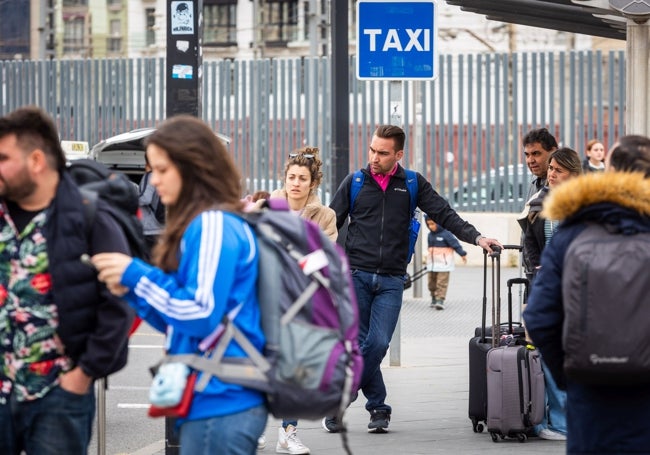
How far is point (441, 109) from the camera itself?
23.9 metres

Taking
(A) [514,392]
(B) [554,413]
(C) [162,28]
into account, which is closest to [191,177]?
(A) [514,392]

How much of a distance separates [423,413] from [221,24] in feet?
178

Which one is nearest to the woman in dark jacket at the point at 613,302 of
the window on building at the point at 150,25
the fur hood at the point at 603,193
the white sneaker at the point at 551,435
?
the fur hood at the point at 603,193

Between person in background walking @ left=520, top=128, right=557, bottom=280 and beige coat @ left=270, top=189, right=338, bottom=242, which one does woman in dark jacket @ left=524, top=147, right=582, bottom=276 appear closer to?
person in background walking @ left=520, top=128, right=557, bottom=280

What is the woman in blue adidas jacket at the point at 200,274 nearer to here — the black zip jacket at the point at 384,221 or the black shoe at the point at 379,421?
the black zip jacket at the point at 384,221

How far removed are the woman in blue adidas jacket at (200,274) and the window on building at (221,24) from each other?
5798cm

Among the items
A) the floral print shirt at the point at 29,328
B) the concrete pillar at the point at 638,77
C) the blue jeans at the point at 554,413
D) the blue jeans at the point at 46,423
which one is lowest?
the blue jeans at the point at 554,413

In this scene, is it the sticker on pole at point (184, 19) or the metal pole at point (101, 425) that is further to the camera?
the sticker on pole at point (184, 19)

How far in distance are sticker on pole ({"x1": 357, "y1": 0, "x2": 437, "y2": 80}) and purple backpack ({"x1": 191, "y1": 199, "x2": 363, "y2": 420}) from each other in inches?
292

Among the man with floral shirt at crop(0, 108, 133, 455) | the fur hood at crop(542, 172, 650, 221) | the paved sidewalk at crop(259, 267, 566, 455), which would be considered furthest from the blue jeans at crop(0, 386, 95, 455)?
the paved sidewalk at crop(259, 267, 566, 455)

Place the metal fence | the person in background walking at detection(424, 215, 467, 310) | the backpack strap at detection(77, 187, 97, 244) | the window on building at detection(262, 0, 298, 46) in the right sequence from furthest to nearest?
1. the window on building at detection(262, 0, 298, 46)
2. the metal fence
3. the person in background walking at detection(424, 215, 467, 310)
4. the backpack strap at detection(77, 187, 97, 244)

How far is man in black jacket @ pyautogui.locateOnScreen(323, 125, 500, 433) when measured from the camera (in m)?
8.87

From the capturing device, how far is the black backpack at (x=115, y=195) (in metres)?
4.85

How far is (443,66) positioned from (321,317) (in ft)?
65.6
